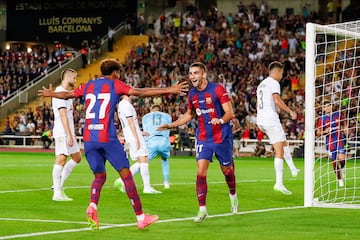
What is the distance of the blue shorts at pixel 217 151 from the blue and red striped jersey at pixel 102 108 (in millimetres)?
2003

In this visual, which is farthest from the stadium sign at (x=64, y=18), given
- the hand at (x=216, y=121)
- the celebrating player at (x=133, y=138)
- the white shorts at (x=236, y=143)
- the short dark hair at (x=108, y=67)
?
the short dark hair at (x=108, y=67)

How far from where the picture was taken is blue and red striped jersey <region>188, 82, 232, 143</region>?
47.1ft

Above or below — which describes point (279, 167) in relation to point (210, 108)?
below

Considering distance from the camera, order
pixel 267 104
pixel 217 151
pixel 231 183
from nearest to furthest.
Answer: pixel 217 151
pixel 231 183
pixel 267 104

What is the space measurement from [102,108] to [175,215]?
2772 millimetres

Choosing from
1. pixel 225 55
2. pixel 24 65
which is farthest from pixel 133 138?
pixel 24 65

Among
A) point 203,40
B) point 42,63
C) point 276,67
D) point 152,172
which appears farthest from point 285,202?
point 42,63

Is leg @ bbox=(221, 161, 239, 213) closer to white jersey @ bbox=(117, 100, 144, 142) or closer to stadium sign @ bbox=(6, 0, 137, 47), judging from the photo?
white jersey @ bbox=(117, 100, 144, 142)

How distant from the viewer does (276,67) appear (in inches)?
766

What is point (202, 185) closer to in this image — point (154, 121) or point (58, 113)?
point (58, 113)

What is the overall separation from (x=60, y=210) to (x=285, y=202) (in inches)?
167

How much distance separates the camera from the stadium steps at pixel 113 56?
2142 inches

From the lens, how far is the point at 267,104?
1970 cm

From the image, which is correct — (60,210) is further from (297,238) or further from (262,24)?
(262,24)
